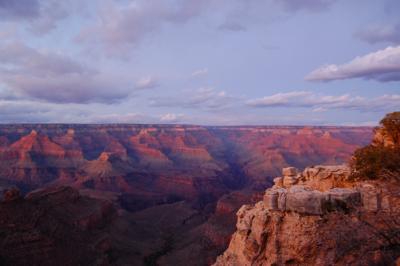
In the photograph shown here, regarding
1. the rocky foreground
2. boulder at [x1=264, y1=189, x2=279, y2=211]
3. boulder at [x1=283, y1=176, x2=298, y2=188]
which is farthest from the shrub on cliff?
boulder at [x1=264, y1=189, x2=279, y2=211]

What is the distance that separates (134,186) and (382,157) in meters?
83.2

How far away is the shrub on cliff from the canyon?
24.1 meters

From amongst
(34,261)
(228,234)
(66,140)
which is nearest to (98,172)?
(66,140)

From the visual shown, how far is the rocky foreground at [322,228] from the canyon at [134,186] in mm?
23539

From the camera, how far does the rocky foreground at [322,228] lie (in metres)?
11.4

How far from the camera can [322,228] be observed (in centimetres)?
1352

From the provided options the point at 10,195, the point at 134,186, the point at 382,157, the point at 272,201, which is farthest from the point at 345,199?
the point at 134,186

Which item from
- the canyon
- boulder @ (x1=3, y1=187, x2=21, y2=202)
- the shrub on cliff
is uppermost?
the shrub on cliff

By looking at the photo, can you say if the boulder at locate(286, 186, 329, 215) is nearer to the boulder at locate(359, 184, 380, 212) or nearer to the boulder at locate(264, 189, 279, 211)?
the boulder at locate(264, 189, 279, 211)

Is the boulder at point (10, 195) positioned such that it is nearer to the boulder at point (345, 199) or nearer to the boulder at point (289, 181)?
the boulder at point (289, 181)

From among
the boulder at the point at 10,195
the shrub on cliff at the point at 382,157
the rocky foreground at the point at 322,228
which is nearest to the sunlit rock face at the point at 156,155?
the boulder at the point at 10,195

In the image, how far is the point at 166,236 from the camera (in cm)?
5194

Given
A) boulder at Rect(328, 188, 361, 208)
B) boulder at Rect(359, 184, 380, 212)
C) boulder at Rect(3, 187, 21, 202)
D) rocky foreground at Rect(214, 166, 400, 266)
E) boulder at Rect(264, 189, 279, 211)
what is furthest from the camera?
boulder at Rect(3, 187, 21, 202)

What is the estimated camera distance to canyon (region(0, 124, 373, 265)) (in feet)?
121
